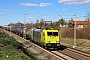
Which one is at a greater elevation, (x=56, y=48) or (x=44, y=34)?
(x=44, y=34)

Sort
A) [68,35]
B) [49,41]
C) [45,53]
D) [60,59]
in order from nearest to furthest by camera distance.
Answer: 1. [60,59]
2. [45,53]
3. [49,41]
4. [68,35]

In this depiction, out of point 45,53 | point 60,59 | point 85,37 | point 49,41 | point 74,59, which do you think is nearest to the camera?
point 60,59

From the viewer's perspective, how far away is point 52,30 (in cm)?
2938

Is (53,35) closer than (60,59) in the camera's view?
No

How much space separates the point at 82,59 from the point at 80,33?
3038cm

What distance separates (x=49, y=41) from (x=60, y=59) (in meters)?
8.81

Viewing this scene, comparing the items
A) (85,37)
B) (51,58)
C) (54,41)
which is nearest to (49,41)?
(54,41)

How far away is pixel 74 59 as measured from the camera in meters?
21.7

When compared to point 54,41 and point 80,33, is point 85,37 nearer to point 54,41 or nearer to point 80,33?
point 80,33

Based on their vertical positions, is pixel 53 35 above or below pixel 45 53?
above

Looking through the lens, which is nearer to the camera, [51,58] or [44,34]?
[51,58]

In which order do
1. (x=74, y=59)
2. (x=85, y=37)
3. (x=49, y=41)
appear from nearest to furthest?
(x=74, y=59), (x=49, y=41), (x=85, y=37)

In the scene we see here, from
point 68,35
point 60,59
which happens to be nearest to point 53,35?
point 60,59

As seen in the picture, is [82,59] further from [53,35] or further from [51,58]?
[53,35]
